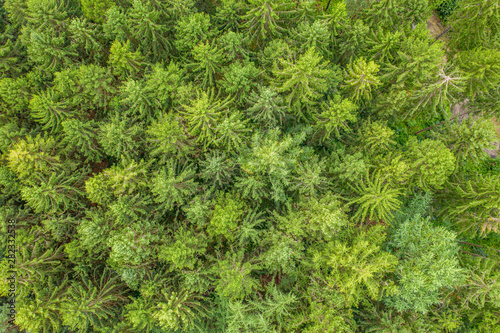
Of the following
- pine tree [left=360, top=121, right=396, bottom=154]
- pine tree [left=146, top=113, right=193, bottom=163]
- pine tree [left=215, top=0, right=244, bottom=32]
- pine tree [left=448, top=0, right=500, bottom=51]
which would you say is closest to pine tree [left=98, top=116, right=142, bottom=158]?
pine tree [left=146, top=113, right=193, bottom=163]

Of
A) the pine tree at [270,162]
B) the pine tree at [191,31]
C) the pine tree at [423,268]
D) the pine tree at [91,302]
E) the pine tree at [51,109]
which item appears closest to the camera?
the pine tree at [91,302]

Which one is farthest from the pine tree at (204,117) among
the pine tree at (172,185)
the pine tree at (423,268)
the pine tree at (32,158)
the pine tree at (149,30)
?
the pine tree at (423,268)

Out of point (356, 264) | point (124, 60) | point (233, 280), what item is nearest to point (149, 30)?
point (124, 60)

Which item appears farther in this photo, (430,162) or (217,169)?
(217,169)

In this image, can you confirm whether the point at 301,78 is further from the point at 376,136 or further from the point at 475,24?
the point at 475,24

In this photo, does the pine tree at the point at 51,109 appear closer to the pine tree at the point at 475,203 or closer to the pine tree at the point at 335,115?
the pine tree at the point at 335,115

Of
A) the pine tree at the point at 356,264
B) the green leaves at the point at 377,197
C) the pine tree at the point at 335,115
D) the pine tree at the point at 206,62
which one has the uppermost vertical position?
the pine tree at the point at 206,62

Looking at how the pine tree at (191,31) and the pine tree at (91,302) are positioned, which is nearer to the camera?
the pine tree at (91,302)

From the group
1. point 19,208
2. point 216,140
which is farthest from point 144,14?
point 19,208
